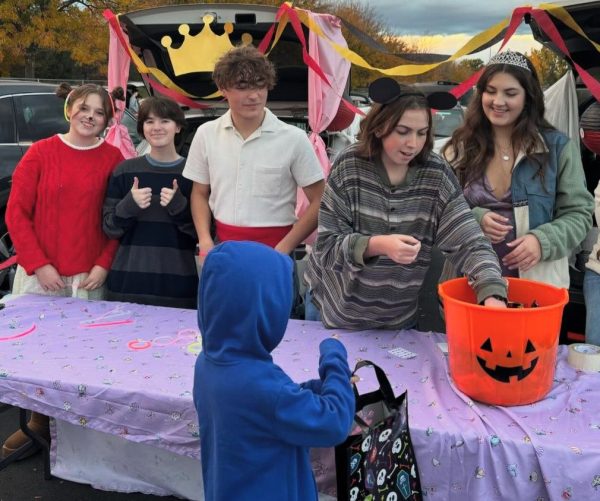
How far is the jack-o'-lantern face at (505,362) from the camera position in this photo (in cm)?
172

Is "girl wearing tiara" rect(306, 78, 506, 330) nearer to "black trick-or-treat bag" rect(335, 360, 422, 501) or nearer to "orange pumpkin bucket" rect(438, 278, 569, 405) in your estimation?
"orange pumpkin bucket" rect(438, 278, 569, 405)

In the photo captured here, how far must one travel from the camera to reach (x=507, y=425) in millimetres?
1710

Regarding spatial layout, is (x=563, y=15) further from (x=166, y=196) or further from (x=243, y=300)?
(x=243, y=300)

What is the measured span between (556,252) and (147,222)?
181 centimetres

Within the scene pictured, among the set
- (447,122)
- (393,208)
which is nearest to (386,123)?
(393,208)

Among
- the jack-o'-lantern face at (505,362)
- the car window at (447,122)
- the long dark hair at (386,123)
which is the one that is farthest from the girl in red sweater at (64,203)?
the car window at (447,122)

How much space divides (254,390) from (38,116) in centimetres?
475

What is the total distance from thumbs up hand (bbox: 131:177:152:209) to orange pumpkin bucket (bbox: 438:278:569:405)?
4.72 ft

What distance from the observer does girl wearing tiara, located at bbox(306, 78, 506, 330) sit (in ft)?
6.47

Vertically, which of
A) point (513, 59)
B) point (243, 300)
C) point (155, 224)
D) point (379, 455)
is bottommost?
point (379, 455)

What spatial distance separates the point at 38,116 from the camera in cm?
525

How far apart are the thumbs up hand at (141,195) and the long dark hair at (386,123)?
107 centimetres

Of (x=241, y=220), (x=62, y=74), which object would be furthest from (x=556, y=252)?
(x=62, y=74)

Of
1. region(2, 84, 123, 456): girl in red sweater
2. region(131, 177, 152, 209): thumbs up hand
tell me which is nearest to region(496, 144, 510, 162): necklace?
region(131, 177, 152, 209): thumbs up hand
